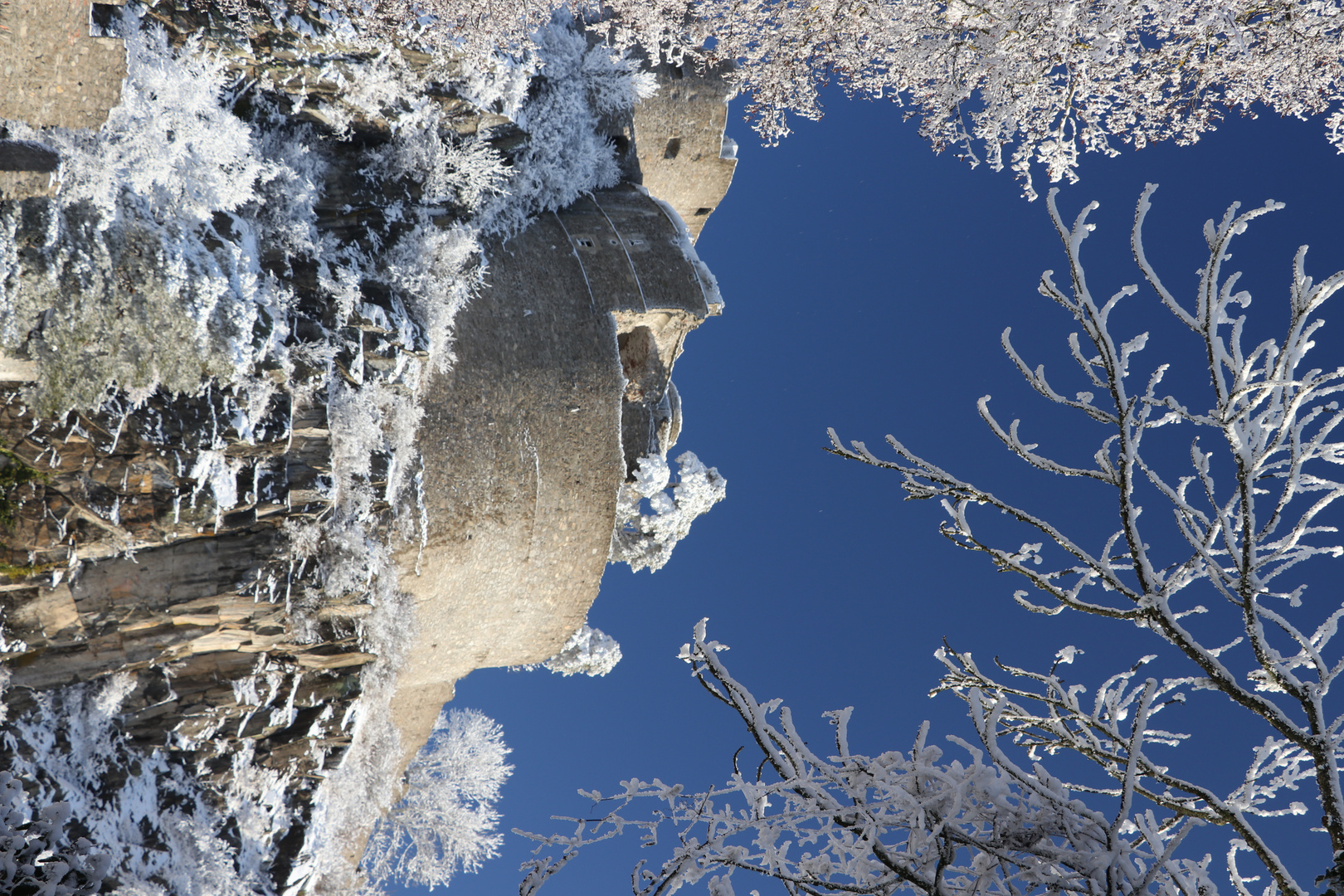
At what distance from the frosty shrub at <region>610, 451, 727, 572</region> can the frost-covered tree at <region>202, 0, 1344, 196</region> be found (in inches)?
187

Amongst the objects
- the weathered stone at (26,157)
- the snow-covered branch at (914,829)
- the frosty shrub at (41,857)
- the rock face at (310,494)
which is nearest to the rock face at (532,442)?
the rock face at (310,494)

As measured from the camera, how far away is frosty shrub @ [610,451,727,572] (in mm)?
10320

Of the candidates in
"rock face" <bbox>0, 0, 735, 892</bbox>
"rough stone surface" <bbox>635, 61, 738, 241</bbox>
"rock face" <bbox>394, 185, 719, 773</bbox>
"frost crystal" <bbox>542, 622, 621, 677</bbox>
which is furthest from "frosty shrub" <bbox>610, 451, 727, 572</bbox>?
"rough stone surface" <bbox>635, 61, 738, 241</bbox>

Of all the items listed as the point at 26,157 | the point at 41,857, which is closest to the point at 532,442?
the point at 26,157

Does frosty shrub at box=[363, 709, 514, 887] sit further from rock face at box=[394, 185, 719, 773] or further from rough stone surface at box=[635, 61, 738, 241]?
rough stone surface at box=[635, 61, 738, 241]

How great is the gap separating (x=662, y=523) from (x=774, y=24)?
6.11 m

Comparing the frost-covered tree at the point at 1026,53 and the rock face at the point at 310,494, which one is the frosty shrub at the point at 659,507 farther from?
the frost-covered tree at the point at 1026,53

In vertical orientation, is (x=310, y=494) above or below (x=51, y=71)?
below

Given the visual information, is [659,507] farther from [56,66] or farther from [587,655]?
[56,66]

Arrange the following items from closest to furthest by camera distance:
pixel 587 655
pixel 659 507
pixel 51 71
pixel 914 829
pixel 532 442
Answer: pixel 914 829 → pixel 51 71 → pixel 532 442 → pixel 659 507 → pixel 587 655

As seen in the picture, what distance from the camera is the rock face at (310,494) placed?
6277mm

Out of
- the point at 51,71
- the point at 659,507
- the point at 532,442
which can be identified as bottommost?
the point at 659,507

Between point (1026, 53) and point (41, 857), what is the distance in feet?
31.2

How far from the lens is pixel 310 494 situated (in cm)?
747
